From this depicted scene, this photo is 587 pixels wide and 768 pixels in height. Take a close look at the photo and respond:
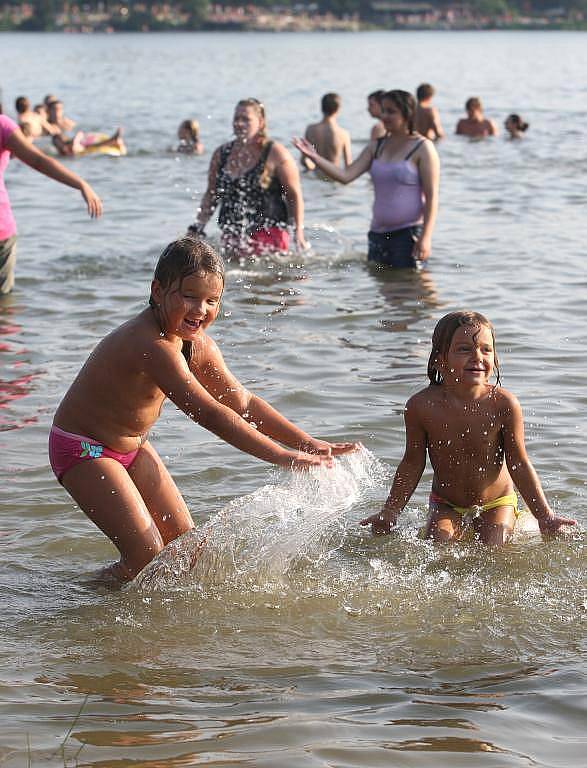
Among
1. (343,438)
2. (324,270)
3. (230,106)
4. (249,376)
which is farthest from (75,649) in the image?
(230,106)

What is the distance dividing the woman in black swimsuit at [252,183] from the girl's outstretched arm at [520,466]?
207 inches

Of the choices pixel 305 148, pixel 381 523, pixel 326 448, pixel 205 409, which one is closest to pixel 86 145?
pixel 305 148

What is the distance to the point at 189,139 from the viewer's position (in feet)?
67.9

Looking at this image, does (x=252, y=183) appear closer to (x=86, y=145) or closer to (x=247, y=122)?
(x=247, y=122)

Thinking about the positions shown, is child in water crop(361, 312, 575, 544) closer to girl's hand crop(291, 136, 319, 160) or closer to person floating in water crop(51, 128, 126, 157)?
girl's hand crop(291, 136, 319, 160)

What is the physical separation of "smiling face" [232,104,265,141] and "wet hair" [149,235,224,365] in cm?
548

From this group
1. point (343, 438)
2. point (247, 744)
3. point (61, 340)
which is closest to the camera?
point (247, 744)

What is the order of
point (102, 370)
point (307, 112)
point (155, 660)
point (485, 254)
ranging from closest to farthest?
point (155, 660)
point (102, 370)
point (485, 254)
point (307, 112)

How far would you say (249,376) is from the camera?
8141 millimetres

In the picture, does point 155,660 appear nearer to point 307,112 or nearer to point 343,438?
point 343,438

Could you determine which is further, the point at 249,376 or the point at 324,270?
the point at 324,270

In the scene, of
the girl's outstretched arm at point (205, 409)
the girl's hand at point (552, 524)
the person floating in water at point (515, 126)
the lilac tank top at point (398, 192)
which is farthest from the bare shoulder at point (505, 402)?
the person floating in water at point (515, 126)

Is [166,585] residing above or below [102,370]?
below

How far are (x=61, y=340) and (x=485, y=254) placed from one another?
15.8 ft
